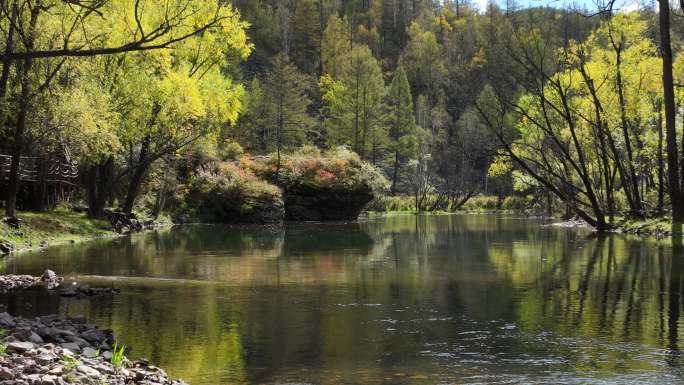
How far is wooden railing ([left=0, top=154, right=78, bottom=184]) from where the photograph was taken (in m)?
30.7

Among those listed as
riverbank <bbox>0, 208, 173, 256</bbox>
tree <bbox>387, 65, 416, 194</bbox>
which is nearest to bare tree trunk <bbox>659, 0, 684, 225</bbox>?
riverbank <bbox>0, 208, 173, 256</bbox>

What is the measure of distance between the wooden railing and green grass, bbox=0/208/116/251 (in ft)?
5.36

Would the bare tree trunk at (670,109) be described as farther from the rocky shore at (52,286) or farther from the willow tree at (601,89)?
the rocky shore at (52,286)

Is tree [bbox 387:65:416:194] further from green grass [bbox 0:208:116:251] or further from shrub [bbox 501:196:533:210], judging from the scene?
green grass [bbox 0:208:116:251]

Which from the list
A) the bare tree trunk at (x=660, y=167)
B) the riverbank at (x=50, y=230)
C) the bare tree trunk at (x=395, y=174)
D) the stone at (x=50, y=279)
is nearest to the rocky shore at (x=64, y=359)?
the stone at (x=50, y=279)

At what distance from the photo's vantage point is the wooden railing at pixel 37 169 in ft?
101

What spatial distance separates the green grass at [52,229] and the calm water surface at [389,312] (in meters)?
1.84

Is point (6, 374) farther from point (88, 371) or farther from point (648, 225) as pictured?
point (648, 225)

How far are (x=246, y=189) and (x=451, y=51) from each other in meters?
90.1

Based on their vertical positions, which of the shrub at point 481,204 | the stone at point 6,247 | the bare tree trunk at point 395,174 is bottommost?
the stone at point 6,247

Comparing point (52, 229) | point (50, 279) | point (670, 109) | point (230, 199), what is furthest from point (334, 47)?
point (50, 279)

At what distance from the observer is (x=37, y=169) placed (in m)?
32.5

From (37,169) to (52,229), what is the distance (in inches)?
200

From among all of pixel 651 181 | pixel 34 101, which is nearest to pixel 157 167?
pixel 34 101
